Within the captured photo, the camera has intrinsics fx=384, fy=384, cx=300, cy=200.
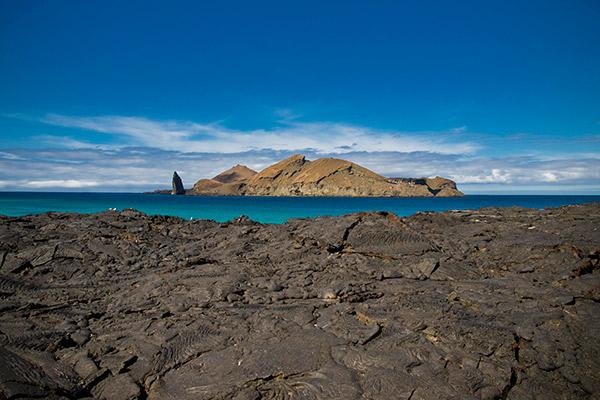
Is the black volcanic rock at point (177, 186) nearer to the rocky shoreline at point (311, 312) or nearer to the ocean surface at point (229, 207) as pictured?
the ocean surface at point (229, 207)

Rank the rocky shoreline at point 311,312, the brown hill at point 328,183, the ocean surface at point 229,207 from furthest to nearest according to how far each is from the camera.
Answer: the brown hill at point 328,183 < the ocean surface at point 229,207 < the rocky shoreline at point 311,312

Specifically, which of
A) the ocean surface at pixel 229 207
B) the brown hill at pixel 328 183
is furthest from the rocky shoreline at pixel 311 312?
the brown hill at pixel 328 183

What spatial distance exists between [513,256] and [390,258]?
2.45 metres

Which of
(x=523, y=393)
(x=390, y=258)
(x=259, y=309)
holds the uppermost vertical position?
(x=390, y=258)

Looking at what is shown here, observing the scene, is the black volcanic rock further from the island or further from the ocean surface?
the ocean surface

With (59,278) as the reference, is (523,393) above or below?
below

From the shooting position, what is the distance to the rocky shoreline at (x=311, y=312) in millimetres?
4410

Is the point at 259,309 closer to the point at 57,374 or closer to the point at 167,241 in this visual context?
the point at 57,374

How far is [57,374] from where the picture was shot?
4.49m

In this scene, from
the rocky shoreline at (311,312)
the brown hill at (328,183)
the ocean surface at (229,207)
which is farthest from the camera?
the brown hill at (328,183)

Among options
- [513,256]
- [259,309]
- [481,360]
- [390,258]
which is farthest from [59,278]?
[513,256]

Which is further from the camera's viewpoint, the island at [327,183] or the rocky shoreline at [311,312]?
the island at [327,183]

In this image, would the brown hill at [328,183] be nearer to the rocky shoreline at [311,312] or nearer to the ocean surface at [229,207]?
the ocean surface at [229,207]

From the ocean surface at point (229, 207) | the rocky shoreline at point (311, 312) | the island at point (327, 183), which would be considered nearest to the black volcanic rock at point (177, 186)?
the island at point (327, 183)
